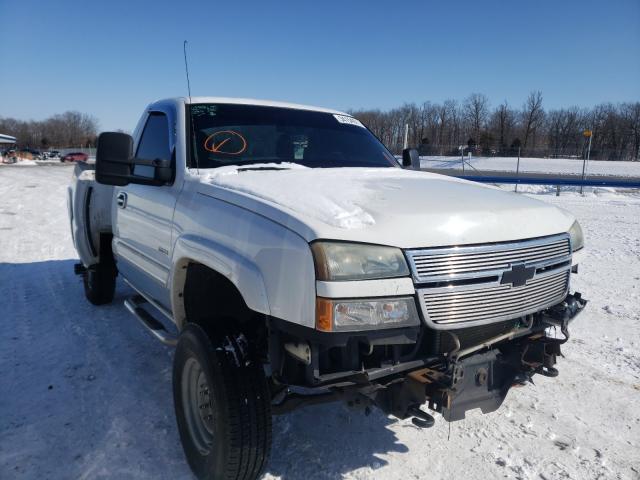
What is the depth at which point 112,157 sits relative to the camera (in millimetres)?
2945

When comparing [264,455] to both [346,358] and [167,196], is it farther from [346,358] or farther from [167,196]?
[167,196]

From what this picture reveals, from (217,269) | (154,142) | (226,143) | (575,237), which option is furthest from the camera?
(154,142)

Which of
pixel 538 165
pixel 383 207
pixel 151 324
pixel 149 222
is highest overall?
pixel 383 207

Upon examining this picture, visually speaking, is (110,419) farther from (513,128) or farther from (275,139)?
(513,128)

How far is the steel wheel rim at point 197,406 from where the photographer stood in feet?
Result: 8.52

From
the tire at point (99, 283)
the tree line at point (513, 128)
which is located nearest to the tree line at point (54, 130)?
the tree line at point (513, 128)

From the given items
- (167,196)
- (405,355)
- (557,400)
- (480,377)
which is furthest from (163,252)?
(557,400)

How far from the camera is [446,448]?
9.55 ft

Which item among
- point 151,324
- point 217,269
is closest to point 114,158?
point 217,269

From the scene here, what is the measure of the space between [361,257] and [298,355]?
0.48 metres

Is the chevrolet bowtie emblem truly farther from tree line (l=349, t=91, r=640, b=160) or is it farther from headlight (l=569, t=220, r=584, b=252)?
tree line (l=349, t=91, r=640, b=160)

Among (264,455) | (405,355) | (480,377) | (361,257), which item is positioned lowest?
(264,455)

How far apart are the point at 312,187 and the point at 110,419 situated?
200 centimetres

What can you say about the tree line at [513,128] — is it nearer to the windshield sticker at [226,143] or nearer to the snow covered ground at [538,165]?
the snow covered ground at [538,165]
